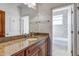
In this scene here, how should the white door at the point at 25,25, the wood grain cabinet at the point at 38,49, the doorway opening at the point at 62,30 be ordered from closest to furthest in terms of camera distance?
the wood grain cabinet at the point at 38,49, the doorway opening at the point at 62,30, the white door at the point at 25,25

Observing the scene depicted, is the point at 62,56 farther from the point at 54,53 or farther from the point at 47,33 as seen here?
the point at 47,33

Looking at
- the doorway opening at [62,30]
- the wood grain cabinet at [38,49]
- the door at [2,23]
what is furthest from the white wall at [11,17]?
the doorway opening at [62,30]

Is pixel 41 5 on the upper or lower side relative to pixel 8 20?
upper

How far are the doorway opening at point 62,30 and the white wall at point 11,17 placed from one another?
54 cm

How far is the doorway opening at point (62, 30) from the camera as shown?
181cm

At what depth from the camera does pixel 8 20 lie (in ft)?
6.27

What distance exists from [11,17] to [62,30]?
758 millimetres

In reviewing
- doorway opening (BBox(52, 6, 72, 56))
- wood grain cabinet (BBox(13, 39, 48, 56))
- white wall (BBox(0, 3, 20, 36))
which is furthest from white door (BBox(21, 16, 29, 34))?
doorway opening (BBox(52, 6, 72, 56))

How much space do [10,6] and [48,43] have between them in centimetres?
76

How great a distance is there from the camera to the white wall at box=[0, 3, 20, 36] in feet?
6.13

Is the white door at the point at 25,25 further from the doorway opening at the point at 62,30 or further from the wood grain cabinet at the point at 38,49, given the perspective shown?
the doorway opening at the point at 62,30

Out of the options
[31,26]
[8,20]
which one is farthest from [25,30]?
[8,20]

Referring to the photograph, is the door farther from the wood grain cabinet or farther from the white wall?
the wood grain cabinet

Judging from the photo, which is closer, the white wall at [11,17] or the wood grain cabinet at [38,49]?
the wood grain cabinet at [38,49]
